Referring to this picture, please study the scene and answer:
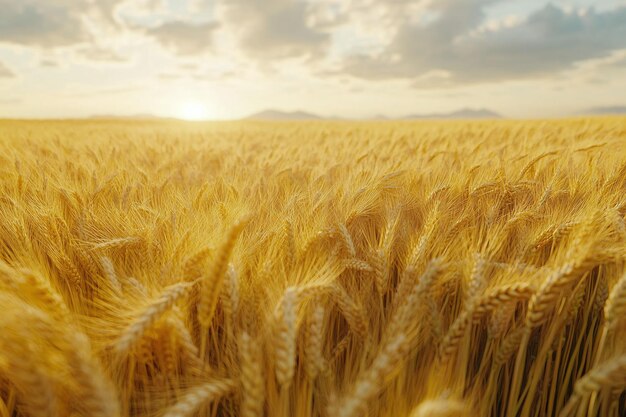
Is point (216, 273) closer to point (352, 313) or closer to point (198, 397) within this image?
point (198, 397)

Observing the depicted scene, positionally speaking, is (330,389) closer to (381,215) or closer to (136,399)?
(136,399)

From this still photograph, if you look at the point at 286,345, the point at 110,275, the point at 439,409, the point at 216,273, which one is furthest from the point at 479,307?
the point at 110,275

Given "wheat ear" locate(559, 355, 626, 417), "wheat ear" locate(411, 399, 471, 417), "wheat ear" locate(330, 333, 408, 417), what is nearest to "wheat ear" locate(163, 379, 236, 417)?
"wheat ear" locate(330, 333, 408, 417)

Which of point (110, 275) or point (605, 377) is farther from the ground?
point (110, 275)

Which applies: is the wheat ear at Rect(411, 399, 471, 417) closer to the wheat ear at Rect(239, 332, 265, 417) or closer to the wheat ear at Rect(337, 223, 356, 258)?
the wheat ear at Rect(239, 332, 265, 417)

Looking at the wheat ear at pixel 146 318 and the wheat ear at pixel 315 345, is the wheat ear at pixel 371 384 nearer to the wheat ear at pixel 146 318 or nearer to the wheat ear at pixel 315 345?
the wheat ear at pixel 315 345

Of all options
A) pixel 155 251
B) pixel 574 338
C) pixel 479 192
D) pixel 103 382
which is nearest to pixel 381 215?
pixel 479 192

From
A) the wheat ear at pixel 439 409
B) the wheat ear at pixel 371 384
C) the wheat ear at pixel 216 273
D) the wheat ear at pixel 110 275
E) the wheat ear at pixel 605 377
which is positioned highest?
the wheat ear at pixel 216 273

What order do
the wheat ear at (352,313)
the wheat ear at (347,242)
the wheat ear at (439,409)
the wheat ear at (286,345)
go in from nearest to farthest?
the wheat ear at (439,409)
the wheat ear at (286,345)
the wheat ear at (352,313)
the wheat ear at (347,242)

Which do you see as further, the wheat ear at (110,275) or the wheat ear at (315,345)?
the wheat ear at (110,275)

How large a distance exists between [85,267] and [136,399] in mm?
523

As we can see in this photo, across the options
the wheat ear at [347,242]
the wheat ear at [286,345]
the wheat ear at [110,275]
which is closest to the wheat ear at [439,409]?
the wheat ear at [286,345]

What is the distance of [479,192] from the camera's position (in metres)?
1.88

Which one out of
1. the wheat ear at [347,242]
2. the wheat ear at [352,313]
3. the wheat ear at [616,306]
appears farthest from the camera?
the wheat ear at [347,242]
